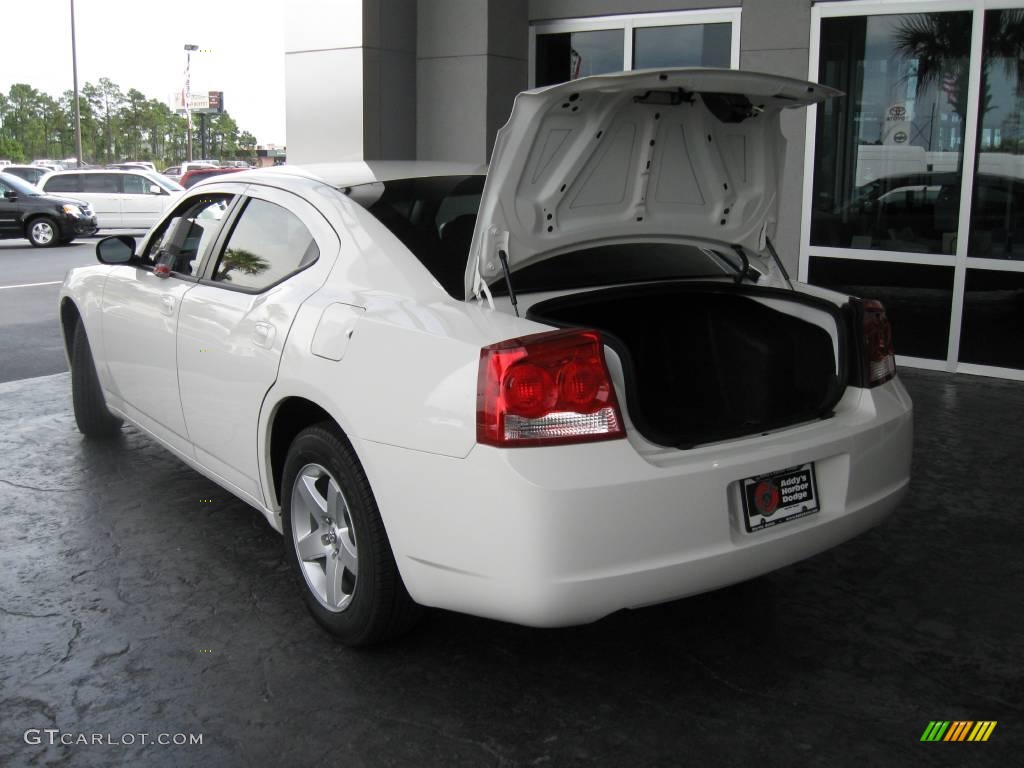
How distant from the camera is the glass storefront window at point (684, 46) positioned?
8.85 metres

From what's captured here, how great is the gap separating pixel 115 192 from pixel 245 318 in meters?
22.2

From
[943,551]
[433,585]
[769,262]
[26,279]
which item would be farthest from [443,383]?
[26,279]

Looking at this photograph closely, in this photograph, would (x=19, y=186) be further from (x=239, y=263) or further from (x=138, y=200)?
(x=239, y=263)

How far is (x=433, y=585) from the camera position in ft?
9.51

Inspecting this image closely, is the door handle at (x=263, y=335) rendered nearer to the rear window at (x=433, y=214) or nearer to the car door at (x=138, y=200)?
the rear window at (x=433, y=214)

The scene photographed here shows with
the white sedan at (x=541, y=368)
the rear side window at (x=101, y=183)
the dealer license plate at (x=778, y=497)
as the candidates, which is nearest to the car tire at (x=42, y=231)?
the rear side window at (x=101, y=183)

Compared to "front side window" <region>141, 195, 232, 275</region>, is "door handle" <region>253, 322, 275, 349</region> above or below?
below

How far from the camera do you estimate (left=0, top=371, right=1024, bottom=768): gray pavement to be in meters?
2.79

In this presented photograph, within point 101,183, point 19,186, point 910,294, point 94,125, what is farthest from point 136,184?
point 94,125

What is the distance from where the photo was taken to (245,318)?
12.2ft

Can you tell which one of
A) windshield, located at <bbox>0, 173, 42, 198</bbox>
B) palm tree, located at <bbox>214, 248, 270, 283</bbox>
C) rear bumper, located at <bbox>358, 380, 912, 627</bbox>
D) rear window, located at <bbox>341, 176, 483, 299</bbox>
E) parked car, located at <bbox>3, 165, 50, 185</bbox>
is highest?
parked car, located at <bbox>3, 165, 50, 185</bbox>

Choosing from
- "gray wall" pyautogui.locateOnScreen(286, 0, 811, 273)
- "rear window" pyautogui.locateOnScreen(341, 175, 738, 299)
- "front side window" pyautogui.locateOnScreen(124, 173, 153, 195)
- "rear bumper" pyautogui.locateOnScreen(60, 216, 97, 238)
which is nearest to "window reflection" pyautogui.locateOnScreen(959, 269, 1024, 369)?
"gray wall" pyautogui.locateOnScreen(286, 0, 811, 273)

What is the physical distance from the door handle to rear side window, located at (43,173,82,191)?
22514mm

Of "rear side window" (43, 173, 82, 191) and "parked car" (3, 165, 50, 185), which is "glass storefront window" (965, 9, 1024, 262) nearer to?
"rear side window" (43, 173, 82, 191)
